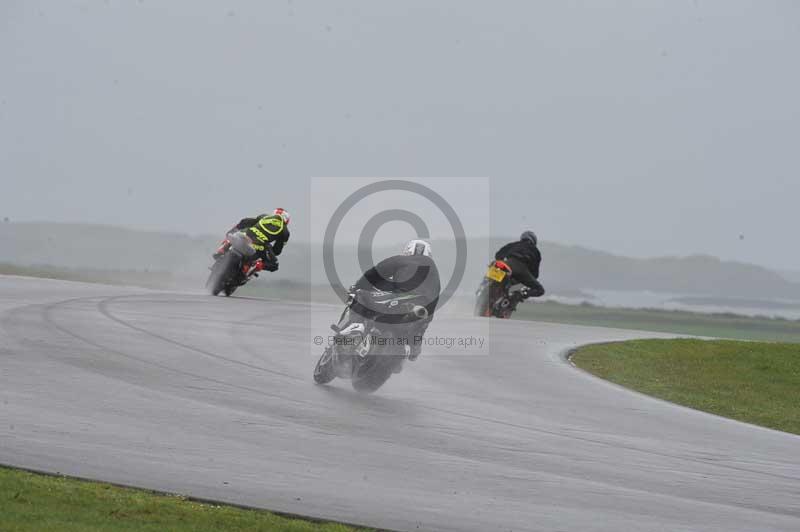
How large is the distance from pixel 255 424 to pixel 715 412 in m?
6.47

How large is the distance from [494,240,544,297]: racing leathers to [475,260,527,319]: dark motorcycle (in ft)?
Result: 0.52

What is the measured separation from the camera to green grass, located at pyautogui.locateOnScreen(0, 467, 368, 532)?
717cm

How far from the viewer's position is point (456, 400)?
1328 centimetres

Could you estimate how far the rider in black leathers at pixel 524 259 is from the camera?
26.2 metres

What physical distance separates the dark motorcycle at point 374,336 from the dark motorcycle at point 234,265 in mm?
12046

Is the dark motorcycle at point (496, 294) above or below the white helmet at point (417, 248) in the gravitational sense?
below

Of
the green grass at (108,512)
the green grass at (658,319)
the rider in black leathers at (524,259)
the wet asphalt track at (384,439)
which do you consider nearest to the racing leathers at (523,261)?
the rider in black leathers at (524,259)

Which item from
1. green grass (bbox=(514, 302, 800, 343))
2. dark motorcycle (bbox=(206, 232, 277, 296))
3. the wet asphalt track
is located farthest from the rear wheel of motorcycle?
green grass (bbox=(514, 302, 800, 343))

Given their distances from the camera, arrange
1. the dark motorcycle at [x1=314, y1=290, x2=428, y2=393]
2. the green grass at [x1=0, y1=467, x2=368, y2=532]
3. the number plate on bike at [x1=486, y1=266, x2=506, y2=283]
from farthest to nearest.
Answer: the number plate on bike at [x1=486, y1=266, x2=506, y2=283]
the dark motorcycle at [x1=314, y1=290, x2=428, y2=393]
the green grass at [x1=0, y1=467, x2=368, y2=532]

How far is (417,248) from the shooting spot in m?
13.4

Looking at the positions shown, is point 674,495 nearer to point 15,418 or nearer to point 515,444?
point 515,444

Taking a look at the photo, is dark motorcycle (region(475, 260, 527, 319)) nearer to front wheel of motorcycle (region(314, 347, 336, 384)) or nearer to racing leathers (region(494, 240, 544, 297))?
racing leathers (region(494, 240, 544, 297))

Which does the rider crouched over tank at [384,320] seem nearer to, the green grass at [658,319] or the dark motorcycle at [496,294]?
the dark motorcycle at [496,294]

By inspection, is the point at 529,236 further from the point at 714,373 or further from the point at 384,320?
the point at 384,320
